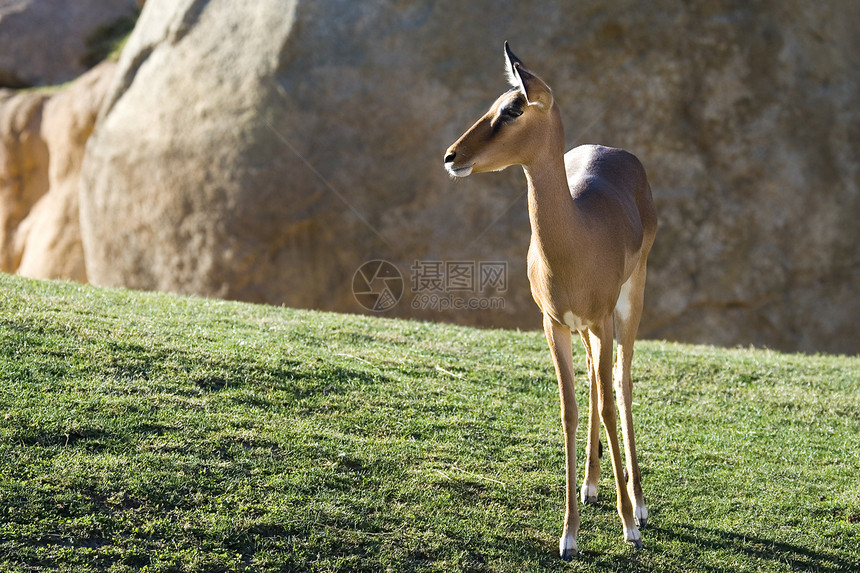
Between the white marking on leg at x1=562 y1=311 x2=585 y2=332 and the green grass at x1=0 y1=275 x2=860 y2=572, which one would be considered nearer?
the green grass at x1=0 y1=275 x2=860 y2=572

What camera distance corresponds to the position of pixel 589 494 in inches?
206

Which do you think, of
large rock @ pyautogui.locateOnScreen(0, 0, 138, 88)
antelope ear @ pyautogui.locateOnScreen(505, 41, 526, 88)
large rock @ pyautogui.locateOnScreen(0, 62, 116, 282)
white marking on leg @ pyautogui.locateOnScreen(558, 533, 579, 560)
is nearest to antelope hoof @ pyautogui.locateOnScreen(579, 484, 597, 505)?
white marking on leg @ pyautogui.locateOnScreen(558, 533, 579, 560)

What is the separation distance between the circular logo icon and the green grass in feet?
13.2

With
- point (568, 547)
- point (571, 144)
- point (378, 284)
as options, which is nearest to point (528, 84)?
point (568, 547)

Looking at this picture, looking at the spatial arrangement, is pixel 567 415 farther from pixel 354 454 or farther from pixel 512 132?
pixel 512 132

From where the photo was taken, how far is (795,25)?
12031mm

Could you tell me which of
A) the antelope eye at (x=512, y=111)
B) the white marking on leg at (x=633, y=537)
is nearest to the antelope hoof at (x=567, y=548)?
the white marking on leg at (x=633, y=537)

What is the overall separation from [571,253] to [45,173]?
1379cm

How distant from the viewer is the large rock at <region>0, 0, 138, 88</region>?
1647cm

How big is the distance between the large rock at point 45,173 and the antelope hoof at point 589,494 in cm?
1143

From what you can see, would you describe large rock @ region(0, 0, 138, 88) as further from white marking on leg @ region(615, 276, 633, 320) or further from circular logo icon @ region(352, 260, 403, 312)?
white marking on leg @ region(615, 276, 633, 320)

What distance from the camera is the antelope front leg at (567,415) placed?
4.63m

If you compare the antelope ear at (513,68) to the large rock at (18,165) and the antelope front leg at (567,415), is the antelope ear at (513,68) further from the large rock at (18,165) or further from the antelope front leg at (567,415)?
the large rock at (18,165)

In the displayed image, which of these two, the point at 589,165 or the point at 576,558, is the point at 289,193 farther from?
the point at 576,558
